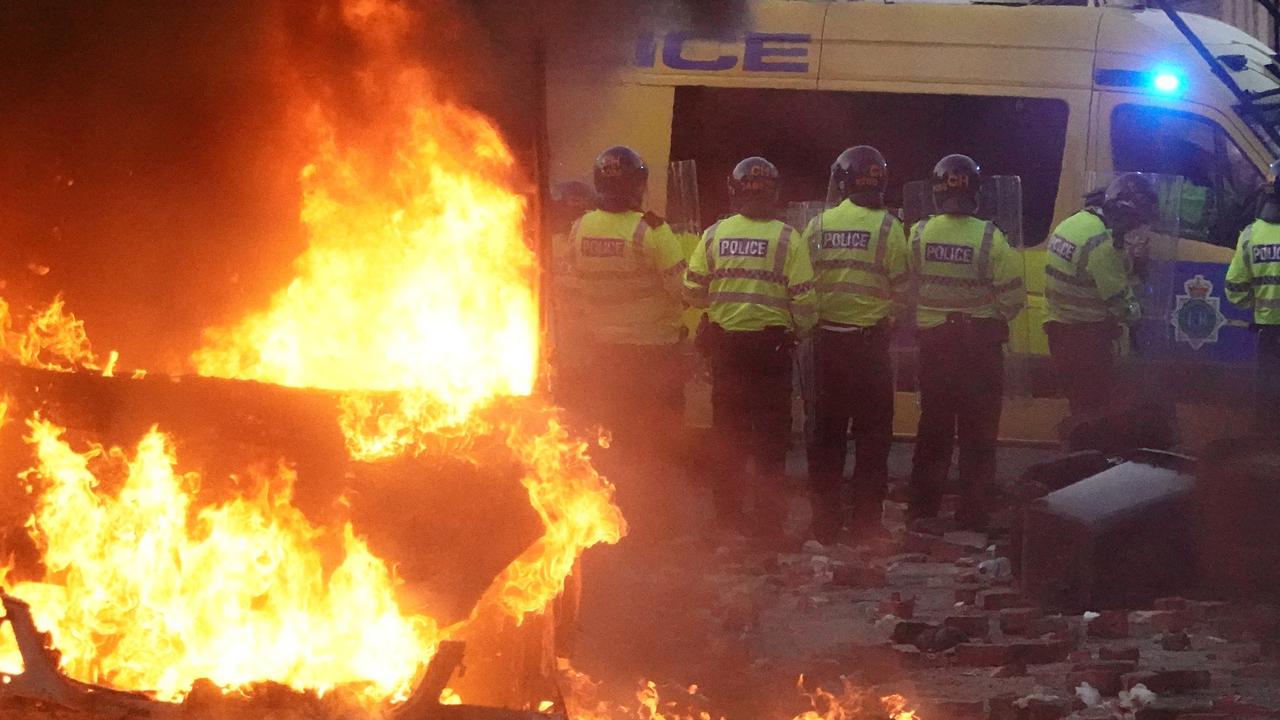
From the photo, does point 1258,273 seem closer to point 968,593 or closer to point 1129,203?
point 1129,203

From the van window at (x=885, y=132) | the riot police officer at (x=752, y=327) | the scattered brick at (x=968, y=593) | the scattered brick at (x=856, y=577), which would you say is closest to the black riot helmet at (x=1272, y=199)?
the van window at (x=885, y=132)

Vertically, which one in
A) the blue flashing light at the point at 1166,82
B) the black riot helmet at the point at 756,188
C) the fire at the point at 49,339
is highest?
the blue flashing light at the point at 1166,82

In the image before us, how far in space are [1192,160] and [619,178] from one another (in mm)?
4285

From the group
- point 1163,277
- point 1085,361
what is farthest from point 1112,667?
point 1163,277

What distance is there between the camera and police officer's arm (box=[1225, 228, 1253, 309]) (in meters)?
9.43

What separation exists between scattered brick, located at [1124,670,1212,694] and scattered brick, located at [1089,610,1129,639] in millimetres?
688

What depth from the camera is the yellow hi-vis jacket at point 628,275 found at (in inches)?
333

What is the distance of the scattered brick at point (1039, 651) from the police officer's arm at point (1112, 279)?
342cm

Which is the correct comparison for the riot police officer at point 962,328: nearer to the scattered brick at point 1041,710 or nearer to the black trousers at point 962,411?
the black trousers at point 962,411

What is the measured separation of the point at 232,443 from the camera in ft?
15.3

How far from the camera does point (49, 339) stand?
545 cm

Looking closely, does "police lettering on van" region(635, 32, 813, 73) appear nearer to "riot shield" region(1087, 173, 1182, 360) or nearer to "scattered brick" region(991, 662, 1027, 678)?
"riot shield" region(1087, 173, 1182, 360)

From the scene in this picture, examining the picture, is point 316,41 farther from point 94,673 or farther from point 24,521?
point 94,673

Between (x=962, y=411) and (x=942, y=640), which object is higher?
(x=962, y=411)
